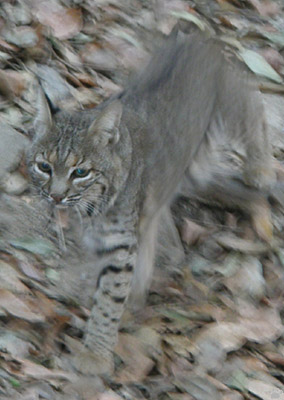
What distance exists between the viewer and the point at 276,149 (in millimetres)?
6844

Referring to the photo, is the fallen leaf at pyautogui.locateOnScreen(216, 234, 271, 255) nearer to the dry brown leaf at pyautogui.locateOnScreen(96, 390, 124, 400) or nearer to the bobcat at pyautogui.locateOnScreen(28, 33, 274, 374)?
the bobcat at pyautogui.locateOnScreen(28, 33, 274, 374)

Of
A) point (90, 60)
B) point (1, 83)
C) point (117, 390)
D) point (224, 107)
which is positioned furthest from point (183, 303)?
point (90, 60)

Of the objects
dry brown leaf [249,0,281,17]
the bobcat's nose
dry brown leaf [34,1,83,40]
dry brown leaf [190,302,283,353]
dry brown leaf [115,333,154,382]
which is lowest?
dry brown leaf [115,333,154,382]

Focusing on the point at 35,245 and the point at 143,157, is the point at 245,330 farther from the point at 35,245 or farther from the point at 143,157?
the point at 35,245

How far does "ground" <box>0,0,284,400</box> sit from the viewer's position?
463cm

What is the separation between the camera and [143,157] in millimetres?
5180

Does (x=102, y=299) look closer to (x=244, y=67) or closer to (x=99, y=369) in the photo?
(x=99, y=369)

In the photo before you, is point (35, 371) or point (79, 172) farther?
point (79, 172)

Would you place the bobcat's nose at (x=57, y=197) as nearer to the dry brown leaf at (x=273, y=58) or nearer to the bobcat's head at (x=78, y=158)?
the bobcat's head at (x=78, y=158)

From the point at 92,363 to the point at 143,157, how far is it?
126 cm

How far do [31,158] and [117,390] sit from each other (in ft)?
4.41

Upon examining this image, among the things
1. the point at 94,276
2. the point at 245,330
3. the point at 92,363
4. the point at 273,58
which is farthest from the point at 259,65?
the point at 92,363

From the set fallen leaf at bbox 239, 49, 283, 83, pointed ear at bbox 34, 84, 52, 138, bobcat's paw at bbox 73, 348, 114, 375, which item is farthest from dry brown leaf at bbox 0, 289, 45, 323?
fallen leaf at bbox 239, 49, 283, 83

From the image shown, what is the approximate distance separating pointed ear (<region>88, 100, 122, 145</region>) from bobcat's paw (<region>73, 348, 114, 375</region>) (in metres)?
1.17
